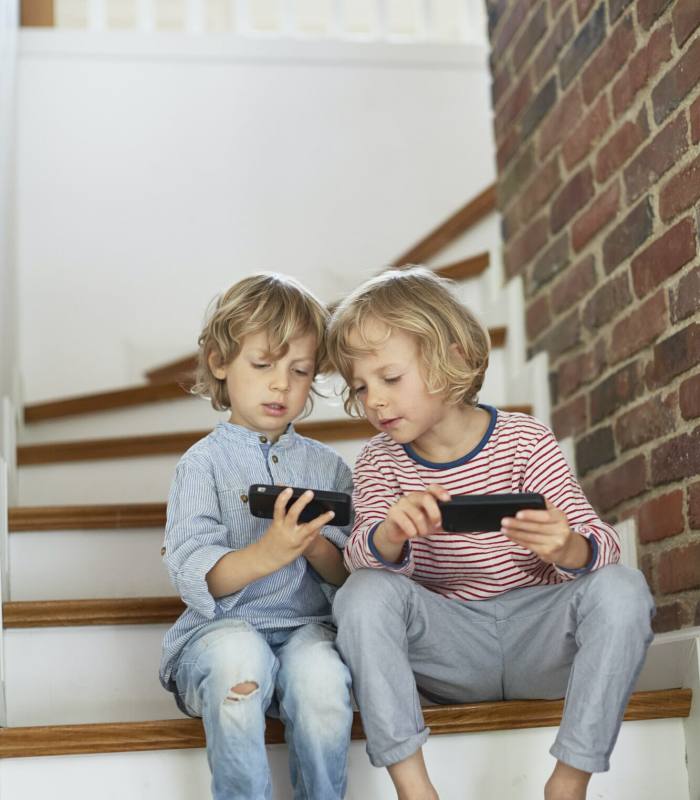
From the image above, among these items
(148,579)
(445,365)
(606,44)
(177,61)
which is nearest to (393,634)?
(445,365)

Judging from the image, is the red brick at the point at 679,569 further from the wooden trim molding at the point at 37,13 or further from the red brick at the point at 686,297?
the wooden trim molding at the point at 37,13

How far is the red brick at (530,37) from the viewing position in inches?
88.1

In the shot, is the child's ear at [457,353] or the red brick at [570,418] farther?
the red brick at [570,418]

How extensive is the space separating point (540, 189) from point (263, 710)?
135 cm

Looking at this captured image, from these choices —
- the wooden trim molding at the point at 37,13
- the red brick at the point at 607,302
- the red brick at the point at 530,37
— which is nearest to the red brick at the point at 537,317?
the red brick at the point at 607,302

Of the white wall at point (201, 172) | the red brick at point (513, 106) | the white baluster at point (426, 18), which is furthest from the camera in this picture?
the white baluster at point (426, 18)

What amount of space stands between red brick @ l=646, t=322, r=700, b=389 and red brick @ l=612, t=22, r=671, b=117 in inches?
16.7

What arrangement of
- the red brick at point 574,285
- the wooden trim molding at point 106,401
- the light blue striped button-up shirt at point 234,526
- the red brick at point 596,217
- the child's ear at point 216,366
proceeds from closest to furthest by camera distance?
the light blue striped button-up shirt at point 234,526
the child's ear at point 216,366
the red brick at point 596,217
the red brick at point 574,285
the wooden trim molding at point 106,401

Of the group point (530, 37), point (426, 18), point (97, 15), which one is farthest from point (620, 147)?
point (97, 15)

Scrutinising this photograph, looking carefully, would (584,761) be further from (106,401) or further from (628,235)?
(106,401)

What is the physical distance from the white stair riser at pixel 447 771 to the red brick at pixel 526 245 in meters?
1.14

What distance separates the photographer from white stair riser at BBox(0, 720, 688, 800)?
1320mm

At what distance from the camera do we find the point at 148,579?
1.93m

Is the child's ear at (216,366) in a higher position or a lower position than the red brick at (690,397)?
higher
